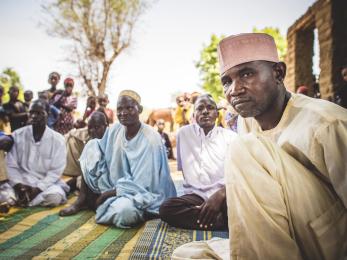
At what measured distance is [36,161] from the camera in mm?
4223

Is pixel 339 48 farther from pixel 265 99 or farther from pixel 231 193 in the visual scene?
pixel 231 193

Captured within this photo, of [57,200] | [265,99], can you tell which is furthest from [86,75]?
[265,99]

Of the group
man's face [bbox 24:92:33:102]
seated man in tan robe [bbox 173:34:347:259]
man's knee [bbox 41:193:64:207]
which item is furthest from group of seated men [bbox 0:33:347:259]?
man's face [bbox 24:92:33:102]

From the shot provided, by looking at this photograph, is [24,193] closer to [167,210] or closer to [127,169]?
[127,169]

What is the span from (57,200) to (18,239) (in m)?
1.22

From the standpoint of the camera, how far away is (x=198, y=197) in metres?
2.98

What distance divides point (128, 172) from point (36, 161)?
1695 millimetres

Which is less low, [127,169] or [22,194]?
[127,169]

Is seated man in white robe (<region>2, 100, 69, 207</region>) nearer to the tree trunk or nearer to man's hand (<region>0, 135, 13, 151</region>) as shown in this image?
man's hand (<region>0, 135, 13, 151</region>)

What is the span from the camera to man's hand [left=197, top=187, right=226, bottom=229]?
2.49 m

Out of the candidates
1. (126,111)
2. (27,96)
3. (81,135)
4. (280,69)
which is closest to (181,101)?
(81,135)

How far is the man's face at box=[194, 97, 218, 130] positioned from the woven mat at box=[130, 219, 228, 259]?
1250 mm

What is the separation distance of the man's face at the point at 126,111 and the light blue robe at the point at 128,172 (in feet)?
0.68

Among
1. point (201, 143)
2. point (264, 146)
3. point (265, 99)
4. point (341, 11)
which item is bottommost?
point (201, 143)
